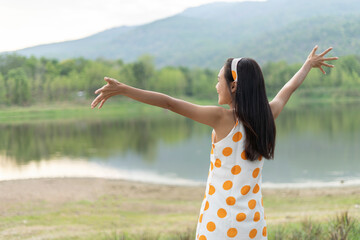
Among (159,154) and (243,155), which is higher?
(243,155)

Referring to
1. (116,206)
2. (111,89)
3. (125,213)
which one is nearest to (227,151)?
(111,89)

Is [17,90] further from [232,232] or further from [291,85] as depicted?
[232,232]

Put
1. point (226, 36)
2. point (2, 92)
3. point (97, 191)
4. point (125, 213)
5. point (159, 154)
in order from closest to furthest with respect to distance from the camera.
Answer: point (125, 213) < point (97, 191) < point (159, 154) < point (2, 92) < point (226, 36)

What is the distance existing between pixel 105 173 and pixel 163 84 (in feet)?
108

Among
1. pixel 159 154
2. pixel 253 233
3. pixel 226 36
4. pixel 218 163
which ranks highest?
pixel 226 36

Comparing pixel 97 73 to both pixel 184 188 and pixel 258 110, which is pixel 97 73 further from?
pixel 258 110

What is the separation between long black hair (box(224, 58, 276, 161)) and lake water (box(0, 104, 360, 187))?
1070cm

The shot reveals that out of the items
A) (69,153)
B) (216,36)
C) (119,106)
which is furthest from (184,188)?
(216,36)

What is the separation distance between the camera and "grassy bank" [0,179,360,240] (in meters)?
6.10

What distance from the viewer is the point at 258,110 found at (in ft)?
4.18

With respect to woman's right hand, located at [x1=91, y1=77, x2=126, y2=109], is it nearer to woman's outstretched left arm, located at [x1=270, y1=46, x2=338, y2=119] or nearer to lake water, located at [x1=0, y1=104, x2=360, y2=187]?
woman's outstretched left arm, located at [x1=270, y1=46, x2=338, y2=119]

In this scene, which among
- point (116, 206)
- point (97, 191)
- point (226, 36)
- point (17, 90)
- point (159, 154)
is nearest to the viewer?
point (116, 206)

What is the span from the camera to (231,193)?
4.23ft

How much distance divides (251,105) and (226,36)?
4907 inches
